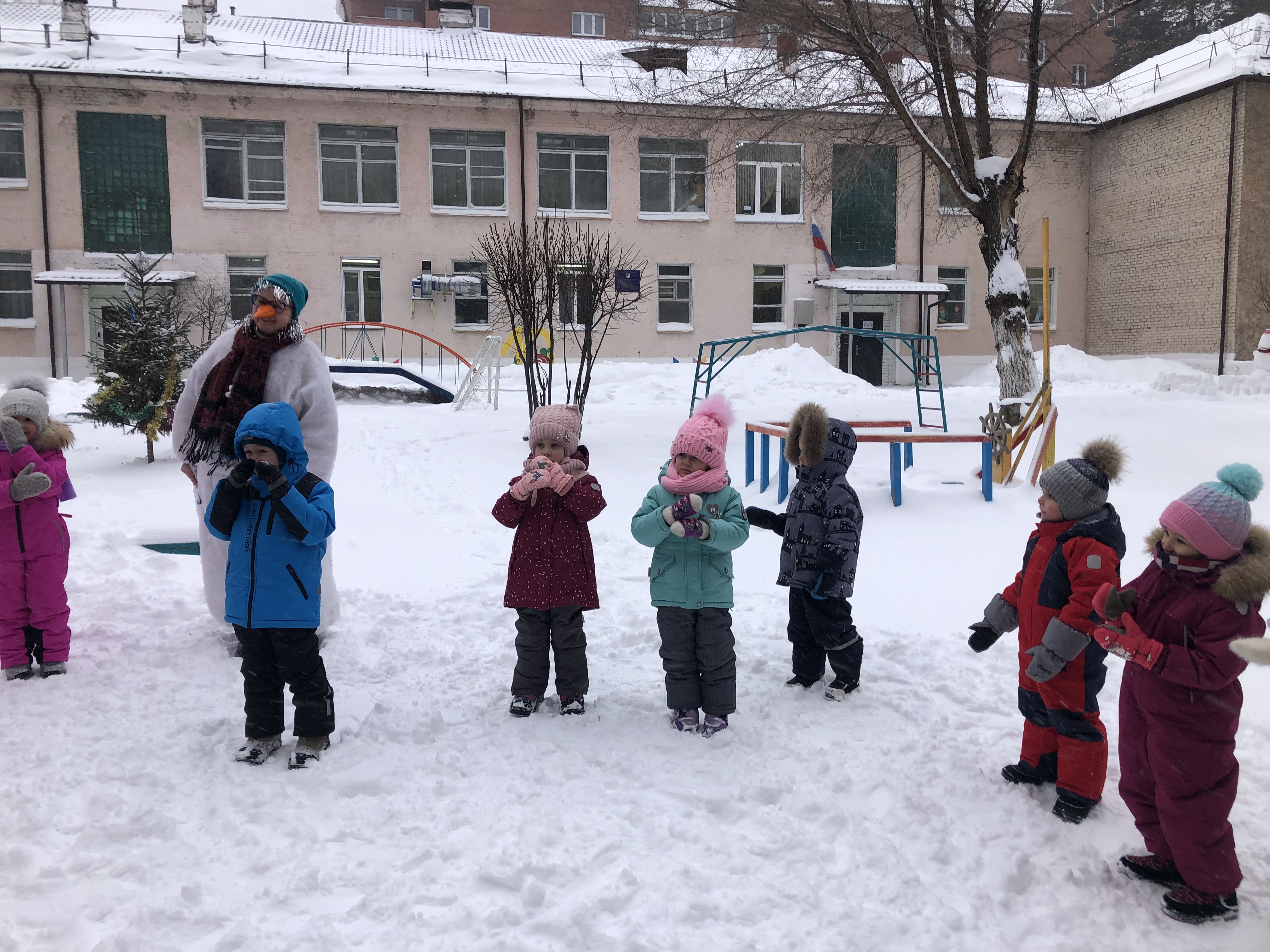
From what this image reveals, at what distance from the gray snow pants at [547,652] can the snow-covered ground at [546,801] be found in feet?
0.46

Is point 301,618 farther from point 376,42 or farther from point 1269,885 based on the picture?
point 376,42

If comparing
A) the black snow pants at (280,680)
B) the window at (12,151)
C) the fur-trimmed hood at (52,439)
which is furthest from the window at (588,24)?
the black snow pants at (280,680)

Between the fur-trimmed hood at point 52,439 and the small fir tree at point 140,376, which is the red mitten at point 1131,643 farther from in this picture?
the small fir tree at point 140,376

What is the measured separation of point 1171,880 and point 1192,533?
1.00 metres

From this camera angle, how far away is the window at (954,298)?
25.6 metres

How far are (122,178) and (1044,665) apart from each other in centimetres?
2401

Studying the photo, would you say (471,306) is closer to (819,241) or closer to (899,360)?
(819,241)

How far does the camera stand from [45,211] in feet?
69.9

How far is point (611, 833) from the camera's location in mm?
2934

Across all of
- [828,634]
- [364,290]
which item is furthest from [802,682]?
[364,290]

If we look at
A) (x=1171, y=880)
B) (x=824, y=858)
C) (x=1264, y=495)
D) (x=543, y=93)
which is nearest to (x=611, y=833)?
(x=824, y=858)

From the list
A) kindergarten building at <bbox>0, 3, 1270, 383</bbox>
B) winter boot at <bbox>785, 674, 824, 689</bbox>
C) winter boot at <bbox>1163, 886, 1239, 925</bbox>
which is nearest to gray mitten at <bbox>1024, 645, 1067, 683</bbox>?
winter boot at <bbox>1163, 886, 1239, 925</bbox>

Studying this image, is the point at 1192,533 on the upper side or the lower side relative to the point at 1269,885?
upper

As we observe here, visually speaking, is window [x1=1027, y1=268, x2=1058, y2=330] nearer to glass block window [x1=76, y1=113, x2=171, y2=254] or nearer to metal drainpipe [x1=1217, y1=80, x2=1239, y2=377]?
metal drainpipe [x1=1217, y1=80, x2=1239, y2=377]
